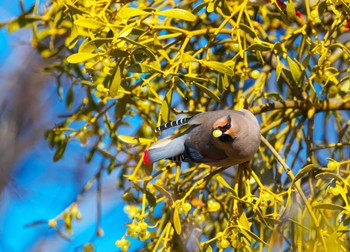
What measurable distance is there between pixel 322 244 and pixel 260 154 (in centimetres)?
33

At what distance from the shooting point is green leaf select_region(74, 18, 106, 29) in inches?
36.1

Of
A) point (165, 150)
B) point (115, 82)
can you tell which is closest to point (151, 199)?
point (165, 150)

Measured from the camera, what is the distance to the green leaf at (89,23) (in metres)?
0.92

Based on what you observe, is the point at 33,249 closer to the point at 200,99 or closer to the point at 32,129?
the point at 32,129

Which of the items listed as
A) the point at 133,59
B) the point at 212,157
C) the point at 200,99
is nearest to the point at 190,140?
the point at 212,157

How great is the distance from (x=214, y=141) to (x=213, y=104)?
34 cm

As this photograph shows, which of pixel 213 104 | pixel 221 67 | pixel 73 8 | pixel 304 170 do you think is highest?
pixel 73 8

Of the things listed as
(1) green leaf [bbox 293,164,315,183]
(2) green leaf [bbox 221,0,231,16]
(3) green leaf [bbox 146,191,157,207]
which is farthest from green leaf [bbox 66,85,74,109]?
(1) green leaf [bbox 293,164,315,183]

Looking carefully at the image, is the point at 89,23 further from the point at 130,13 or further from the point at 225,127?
the point at 225,127

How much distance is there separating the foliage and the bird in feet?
0.11

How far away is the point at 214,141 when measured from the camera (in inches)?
38.1

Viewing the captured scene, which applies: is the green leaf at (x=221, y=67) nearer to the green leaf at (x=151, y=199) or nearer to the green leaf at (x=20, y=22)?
the green leaf at (x=151, y=199)

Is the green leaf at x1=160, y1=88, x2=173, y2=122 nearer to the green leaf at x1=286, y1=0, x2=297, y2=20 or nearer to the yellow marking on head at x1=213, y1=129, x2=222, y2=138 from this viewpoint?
the yellow marking on head at x1=213, y1=129, x2=222, y2=138

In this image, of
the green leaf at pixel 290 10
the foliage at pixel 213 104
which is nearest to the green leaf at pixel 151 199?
the foliage at pixel 213 104
